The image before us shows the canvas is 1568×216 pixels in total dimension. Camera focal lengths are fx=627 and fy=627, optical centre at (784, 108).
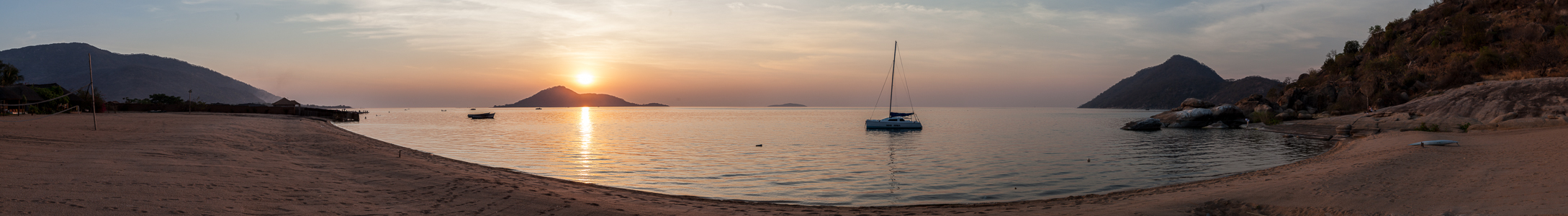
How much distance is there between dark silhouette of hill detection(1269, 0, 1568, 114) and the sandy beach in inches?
1657

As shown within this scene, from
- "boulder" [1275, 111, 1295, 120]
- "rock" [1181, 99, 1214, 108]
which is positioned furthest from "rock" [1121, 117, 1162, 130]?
"rock" [1181, 99, 1214, 108]

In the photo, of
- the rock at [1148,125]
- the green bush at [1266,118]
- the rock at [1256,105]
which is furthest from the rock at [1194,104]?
the rock at [1148,125]

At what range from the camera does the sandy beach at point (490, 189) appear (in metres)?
8.42

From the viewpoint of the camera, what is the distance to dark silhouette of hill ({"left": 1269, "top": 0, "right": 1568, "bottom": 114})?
155 ft

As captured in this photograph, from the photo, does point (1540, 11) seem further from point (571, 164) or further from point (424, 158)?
point (424, 158)

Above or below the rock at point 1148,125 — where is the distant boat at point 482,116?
above

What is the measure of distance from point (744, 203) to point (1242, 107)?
2655 inches

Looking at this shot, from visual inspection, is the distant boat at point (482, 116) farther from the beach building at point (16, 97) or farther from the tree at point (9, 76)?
the beach building at point (16, 97)

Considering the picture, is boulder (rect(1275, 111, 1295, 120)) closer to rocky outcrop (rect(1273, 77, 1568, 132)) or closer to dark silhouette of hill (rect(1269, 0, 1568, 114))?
dark silhouette of hill (rect(1269, 0, 1568, 114))

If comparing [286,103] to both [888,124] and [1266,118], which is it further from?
[1266,118]

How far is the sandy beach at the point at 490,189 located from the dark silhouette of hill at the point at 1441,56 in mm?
42098

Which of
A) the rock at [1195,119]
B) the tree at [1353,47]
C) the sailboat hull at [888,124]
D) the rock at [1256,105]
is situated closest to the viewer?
the sailboat hull at [888,124]

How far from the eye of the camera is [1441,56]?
5400 centimetres

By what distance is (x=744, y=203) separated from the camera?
40.2ft
